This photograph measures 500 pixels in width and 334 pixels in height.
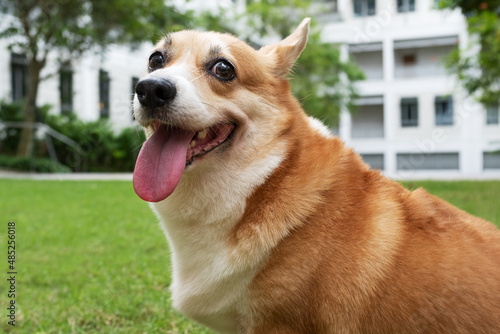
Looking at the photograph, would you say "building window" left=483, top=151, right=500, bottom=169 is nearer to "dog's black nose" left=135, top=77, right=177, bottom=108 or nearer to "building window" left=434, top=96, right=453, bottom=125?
"building window" left=434, top=96, right=453, bottom=125

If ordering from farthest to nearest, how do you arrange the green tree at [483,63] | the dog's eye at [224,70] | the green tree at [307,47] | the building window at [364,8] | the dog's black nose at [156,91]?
1. the building window at [364,8]
2. the green tree at [307,47]
3. the green tree at [483,63]
4. the dog's eye at [224,70]
5. the dog's black nose at [156,91]

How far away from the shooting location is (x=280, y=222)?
2.13m

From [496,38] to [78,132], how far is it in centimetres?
1812

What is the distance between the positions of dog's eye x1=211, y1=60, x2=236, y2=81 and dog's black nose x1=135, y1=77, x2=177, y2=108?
0.31 metres

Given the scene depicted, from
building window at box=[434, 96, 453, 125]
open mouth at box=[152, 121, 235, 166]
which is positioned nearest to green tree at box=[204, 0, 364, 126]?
building window at box=[434, 96, 453, 125]

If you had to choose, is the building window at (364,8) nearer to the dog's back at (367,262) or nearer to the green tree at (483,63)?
the green tree at (483,63)

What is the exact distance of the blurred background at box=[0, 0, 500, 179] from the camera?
15.3 m

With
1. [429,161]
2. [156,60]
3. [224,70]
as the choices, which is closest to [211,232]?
[224,70]

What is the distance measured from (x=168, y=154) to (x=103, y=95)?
24753 mm

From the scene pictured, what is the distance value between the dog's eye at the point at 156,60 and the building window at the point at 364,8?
95.3 feet

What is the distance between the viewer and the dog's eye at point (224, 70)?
2.37m

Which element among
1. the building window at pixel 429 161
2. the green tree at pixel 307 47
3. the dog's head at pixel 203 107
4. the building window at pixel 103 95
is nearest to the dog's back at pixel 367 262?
the dog's head at pixel 203 107

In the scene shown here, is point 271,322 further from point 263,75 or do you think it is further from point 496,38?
point 496,38

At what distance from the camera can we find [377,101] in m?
32.8
